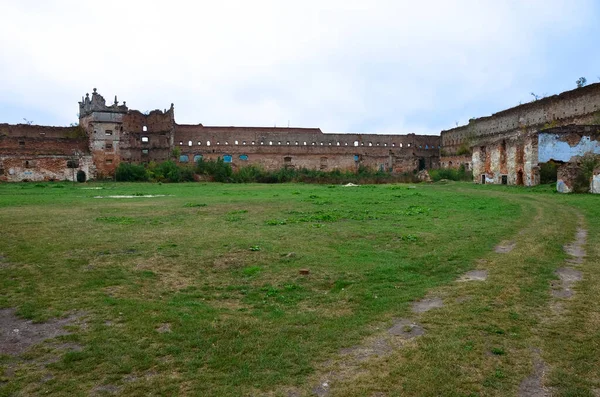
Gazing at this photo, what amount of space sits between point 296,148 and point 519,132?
2077 cm

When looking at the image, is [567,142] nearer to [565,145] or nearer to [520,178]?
[565,145]

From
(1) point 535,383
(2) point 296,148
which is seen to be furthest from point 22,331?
(2) point 296,148

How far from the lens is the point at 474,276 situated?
22.0 feet

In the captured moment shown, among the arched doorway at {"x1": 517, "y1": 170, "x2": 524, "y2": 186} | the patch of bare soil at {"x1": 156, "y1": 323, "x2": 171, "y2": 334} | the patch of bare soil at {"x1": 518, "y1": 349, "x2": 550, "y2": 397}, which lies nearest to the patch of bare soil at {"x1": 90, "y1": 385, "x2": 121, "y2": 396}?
the patch of bare soil at {"x1": 156, "y1": 323, "x2": 171, "y2": 334}

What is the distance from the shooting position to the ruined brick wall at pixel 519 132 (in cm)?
2591

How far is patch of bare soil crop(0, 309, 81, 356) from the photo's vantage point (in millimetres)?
4375

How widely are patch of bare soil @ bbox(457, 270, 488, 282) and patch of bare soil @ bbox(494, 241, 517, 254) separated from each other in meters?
1.51

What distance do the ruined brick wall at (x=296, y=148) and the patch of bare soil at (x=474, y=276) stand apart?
136 ft

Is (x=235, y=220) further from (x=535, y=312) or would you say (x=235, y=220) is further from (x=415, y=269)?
(x=535, y=312)

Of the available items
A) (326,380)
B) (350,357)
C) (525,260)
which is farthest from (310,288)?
(525,260)

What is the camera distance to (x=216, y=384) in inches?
143

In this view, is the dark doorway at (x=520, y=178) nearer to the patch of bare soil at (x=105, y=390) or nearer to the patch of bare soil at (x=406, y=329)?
the patch of bare soil at (x=406, y=329)

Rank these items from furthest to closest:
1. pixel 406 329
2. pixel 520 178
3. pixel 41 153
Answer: pixel 41 153 < pixel 520 178 < pixel 406 329

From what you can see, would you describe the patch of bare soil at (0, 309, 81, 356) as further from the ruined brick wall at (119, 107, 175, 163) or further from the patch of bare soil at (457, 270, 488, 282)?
the ruined brick wall at (119, 107, 175, 163)
